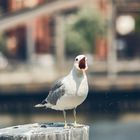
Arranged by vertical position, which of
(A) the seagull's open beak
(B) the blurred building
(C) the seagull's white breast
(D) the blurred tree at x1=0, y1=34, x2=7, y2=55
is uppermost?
(B) the blurred building

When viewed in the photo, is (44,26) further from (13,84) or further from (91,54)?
(13,84)

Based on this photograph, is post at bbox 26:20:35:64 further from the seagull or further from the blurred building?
the seagull

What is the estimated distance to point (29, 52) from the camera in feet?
150

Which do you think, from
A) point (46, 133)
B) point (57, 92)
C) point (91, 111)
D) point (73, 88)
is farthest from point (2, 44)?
point (46, 133)

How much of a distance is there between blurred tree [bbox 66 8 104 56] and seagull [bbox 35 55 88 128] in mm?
35178

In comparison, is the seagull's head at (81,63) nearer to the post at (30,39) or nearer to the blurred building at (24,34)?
the post at (30,39)

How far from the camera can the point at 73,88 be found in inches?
203

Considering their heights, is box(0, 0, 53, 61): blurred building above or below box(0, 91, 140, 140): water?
above

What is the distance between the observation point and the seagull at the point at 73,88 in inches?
193

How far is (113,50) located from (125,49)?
11.3m

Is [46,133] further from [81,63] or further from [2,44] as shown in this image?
[2,44]

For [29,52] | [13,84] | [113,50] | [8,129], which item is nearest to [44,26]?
[29,52]

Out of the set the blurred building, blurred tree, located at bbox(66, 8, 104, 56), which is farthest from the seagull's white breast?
the blurred building

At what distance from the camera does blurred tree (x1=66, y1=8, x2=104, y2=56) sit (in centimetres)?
4106
